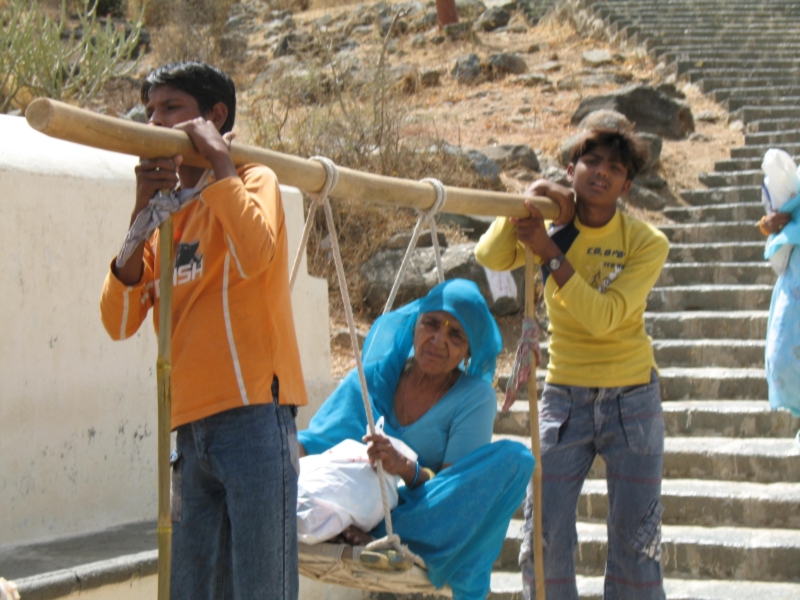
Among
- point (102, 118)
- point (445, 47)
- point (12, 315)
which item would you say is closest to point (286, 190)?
point (12, 315)

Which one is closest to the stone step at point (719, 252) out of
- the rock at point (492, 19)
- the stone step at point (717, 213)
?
the stone step at point (717, 213)

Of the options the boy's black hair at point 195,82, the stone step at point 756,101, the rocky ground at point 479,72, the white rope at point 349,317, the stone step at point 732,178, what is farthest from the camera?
the stone step at point 756,101

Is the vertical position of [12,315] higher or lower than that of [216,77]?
lower

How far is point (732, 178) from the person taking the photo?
345 inches

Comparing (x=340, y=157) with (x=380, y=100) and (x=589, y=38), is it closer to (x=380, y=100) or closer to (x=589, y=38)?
(x=380, y=100)

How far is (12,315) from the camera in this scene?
3.40 metres

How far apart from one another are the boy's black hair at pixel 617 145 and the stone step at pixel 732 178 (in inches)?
243

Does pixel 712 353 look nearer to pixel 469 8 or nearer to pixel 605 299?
pixel 605 299

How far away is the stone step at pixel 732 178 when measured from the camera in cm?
863

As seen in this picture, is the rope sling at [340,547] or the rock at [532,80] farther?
the rock at [532,80]

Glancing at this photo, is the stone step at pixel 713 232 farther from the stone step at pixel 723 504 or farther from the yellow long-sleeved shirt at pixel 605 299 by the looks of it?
the yellow long-sleeved shirt at pixel 605 299

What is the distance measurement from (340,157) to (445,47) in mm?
7701

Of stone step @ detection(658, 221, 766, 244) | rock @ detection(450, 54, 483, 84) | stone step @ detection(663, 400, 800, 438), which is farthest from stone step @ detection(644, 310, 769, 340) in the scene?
rock @ detection(450, 54, 483, 84)

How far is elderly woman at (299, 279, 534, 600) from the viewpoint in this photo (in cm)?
255
